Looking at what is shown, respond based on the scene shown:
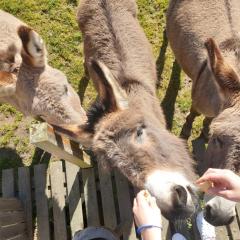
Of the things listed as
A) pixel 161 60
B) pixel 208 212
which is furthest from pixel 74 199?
pixel 161 60

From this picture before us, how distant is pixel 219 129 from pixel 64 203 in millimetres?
2248

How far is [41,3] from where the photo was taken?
7152mm

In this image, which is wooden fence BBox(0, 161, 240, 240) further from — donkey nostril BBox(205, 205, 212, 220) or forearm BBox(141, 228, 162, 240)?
forearm BBox(141, 228, 162, 240)

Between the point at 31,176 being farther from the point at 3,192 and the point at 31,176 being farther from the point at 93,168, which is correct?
the point at 93,168

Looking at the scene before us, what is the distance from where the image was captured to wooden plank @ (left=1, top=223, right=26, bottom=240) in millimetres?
4354

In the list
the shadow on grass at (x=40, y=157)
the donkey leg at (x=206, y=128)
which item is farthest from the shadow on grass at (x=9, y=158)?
the donkey leg at (x=206, y=128)

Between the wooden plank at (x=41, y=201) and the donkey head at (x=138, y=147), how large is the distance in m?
1.42

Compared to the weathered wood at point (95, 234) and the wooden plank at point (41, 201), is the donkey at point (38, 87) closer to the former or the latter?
the wooden plank at point (41, 201)

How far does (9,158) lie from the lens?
6059 millimetres

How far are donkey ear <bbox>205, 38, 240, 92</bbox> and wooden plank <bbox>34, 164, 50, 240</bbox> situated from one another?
257cm

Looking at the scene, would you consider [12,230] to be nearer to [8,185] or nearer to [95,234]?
[8,185]

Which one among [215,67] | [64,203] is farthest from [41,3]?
[215,67]

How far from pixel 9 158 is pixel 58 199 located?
1441 mm

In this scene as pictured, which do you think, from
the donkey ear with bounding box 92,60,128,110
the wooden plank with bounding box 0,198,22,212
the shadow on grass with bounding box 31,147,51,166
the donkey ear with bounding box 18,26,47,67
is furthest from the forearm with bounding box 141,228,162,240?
the shadow on grass with bounding box 31,147,51,166
